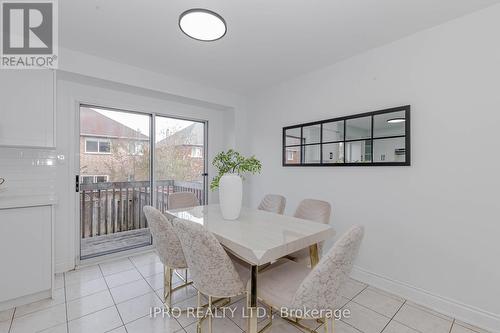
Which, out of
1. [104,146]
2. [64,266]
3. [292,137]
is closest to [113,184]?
[104,146]

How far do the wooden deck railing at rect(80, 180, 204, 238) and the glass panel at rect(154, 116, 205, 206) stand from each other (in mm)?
18

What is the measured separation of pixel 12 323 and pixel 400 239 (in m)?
3.49

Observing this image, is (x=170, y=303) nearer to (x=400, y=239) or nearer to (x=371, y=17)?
(x=400, y=239)

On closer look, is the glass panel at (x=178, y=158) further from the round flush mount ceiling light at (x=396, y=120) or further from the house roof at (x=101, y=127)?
the round flush mount ceiling light at (x=396, y=120)

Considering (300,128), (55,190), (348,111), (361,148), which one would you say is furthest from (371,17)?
(55,190)

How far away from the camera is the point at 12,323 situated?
1.79 metres

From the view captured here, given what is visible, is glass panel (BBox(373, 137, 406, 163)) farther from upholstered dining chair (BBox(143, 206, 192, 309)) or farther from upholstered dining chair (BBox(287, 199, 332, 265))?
upholstered dining chair (BBox(143, 206, 192, 309))

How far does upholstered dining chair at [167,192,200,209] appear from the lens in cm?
271

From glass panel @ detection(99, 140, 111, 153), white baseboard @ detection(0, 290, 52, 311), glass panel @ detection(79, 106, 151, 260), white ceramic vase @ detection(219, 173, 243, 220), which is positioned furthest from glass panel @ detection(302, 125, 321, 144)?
white baseboard @ detection(0, 290, 52, 311)

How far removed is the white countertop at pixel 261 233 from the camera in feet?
4.42

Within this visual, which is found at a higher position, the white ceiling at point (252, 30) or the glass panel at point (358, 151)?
the white ceiling at point (252, 30)

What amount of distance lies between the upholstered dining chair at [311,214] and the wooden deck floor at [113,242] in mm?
2447

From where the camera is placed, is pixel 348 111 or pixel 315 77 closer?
pixel 348 111

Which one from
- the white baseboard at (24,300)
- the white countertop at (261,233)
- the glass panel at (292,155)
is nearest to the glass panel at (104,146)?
the white countertop at (261,233)
